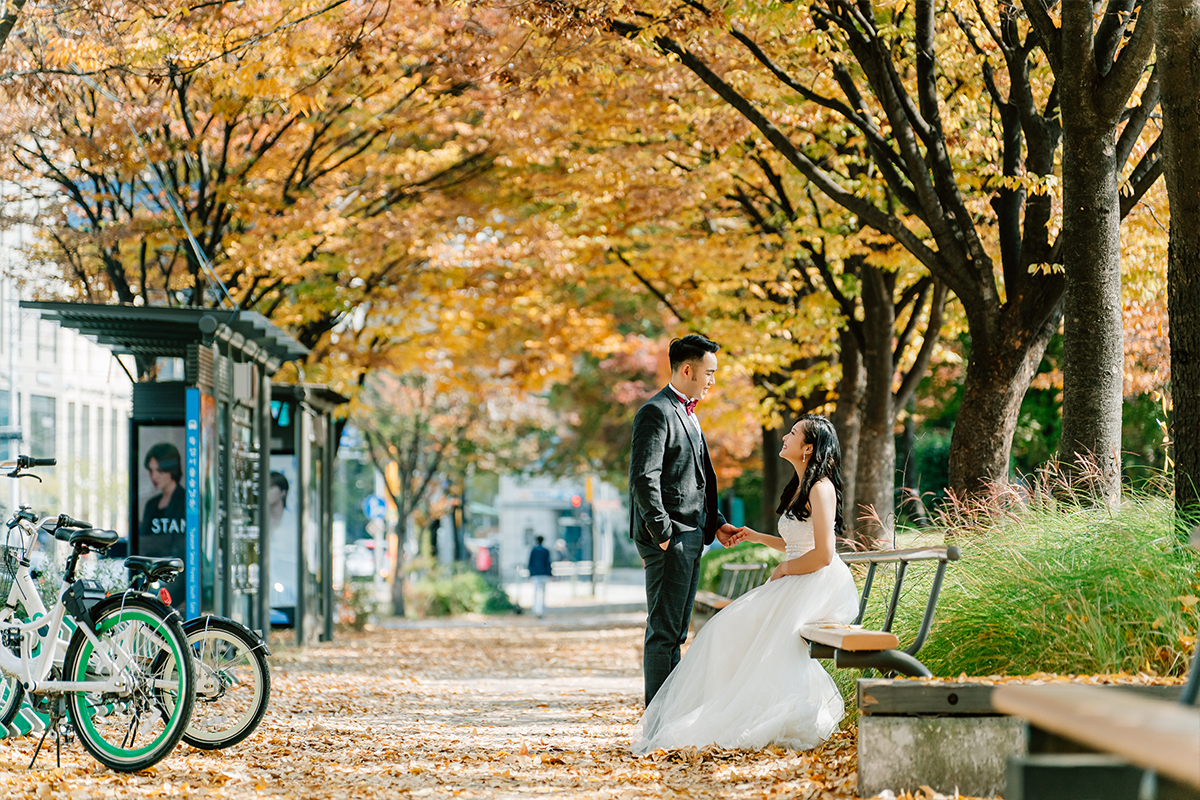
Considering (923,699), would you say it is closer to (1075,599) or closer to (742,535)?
(1075,599)

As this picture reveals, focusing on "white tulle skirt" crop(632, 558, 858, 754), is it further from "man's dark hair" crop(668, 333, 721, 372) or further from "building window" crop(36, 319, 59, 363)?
"building window" crop(36, 319, 59, 363)

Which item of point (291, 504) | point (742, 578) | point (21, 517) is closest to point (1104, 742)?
point (21, 517)

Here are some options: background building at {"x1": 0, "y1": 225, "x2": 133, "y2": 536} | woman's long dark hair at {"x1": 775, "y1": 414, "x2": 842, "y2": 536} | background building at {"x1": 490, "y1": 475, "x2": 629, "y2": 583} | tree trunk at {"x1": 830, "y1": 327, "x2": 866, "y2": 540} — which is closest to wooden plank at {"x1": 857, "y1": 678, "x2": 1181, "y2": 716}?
woman's long dark hair at {"x1": 775, "y1": 414, "x2": 842, "y2": 536}

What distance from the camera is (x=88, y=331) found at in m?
11.6

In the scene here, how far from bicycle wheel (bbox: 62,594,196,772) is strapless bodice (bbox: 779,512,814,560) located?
2996 millimetres

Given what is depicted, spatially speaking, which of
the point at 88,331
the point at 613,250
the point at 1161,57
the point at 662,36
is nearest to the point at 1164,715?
the point at 1161,57

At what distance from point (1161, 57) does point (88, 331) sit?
355 inches

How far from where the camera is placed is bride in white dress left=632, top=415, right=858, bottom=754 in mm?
6258

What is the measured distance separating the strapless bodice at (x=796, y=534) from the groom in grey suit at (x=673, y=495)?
1.24 feet

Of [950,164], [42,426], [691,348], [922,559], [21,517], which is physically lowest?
[922,559]

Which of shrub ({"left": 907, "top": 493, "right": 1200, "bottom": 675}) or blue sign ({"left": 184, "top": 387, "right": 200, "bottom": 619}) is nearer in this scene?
shrub ({"left": 907, "top": 493, "right": 1200, "bottom": 675})

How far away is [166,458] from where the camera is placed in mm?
13703

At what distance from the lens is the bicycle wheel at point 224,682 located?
6758 mm

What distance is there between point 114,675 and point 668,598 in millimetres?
2751
